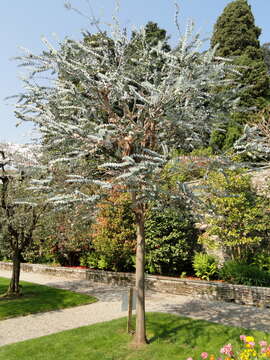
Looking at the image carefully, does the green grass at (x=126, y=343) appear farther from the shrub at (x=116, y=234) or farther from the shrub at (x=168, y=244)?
the shrub at (x=116, y=234)

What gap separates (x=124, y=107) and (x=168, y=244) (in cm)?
804

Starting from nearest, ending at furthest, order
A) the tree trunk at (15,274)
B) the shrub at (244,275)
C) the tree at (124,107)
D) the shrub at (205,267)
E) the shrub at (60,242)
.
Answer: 1. the tree at (124,107)
2. the shrub at (244,275)
3. the tree trunk at (15,274)
4. the shrub at (60,242)
5. the shrub at (205,267)

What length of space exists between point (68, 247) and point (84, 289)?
179 inches

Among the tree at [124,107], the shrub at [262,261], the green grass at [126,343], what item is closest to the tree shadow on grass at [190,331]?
the green grass at [126,343]

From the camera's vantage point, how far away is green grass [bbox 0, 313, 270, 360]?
6031 mm

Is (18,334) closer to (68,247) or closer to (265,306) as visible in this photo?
(265,306)

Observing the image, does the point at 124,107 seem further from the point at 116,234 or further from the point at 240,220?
the point at 116,234

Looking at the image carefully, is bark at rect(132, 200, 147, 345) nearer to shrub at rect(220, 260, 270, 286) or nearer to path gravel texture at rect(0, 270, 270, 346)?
path gravel texture at rect(0, 270, 270, 346)

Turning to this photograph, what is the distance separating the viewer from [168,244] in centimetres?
1312

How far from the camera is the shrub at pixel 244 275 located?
1037cm

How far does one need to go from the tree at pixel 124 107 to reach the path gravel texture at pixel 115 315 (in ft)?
8.48

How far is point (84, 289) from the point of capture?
1301 centimetres

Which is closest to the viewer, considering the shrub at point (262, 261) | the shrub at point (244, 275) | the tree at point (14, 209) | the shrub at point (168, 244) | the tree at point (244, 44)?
the shrub at point (244, 275)

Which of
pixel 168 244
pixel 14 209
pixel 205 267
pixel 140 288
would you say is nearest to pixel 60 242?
pixel 14 209
